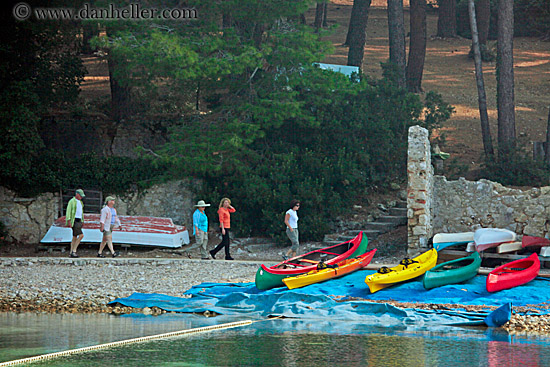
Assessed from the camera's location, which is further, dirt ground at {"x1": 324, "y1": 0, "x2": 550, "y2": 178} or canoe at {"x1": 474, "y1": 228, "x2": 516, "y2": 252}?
dirt ground at {"x1": 324, "y1": 0, "x2": 550, "y2": 178}

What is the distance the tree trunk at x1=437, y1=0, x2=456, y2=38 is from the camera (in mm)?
42656

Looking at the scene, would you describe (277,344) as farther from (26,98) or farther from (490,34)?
(490,34)

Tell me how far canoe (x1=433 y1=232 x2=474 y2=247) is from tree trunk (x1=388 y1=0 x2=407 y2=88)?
9456 mm

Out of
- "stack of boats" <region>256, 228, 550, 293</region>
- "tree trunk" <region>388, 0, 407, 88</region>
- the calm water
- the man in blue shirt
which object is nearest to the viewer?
the calm water

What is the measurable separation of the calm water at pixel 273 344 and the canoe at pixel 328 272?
1.87m

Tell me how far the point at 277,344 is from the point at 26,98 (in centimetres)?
1460

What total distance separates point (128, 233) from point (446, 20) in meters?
30.5

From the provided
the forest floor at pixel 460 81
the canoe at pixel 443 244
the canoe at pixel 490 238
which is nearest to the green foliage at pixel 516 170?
the forest floor at pixel 460 81

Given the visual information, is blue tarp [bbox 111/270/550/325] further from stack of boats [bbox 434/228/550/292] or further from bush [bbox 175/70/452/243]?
bush [bbox 175/70/452/243]

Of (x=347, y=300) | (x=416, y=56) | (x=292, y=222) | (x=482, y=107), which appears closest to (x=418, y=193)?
(x=292, y=222)

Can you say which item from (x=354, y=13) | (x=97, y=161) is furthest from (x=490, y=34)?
(x=97, y=161)

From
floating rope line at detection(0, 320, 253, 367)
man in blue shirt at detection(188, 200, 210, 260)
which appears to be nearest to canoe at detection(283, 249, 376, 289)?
floating rope line at detection(0, 320, 253, 367)

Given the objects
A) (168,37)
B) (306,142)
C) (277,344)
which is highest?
(168,37)

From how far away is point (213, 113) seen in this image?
22.7 m
